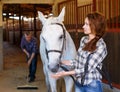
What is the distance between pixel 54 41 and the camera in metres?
4.38

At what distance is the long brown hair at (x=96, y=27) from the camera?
3.30 metres

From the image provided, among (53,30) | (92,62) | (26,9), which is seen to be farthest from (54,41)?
(26,9)

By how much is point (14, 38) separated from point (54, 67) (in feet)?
80.7

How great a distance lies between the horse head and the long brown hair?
85 centimetres

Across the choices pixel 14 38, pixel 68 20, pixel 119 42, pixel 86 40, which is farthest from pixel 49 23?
pixel 14 38

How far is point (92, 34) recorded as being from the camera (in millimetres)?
3377

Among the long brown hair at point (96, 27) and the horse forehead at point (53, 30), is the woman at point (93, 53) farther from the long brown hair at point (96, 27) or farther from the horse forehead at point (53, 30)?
the horse forehead at point (53, 30)

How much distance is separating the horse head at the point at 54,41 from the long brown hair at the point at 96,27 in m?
0.85

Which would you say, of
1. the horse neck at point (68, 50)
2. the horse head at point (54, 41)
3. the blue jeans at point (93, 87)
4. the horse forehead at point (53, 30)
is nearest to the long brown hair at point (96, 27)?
the blue jeans at point (93, 87)

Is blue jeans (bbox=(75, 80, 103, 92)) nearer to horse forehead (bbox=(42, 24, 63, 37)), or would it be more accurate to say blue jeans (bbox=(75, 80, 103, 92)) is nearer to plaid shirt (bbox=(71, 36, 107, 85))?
plaid shirt (bbox=(71, 36, 107, 85))

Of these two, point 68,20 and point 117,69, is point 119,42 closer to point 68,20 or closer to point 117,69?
point 117,69

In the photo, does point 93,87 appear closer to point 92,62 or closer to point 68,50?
point 92,62

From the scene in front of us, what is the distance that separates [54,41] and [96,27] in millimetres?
1128

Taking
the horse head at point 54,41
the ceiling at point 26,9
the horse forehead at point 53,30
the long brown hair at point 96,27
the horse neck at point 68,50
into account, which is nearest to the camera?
the long brown hair at point 96,27
